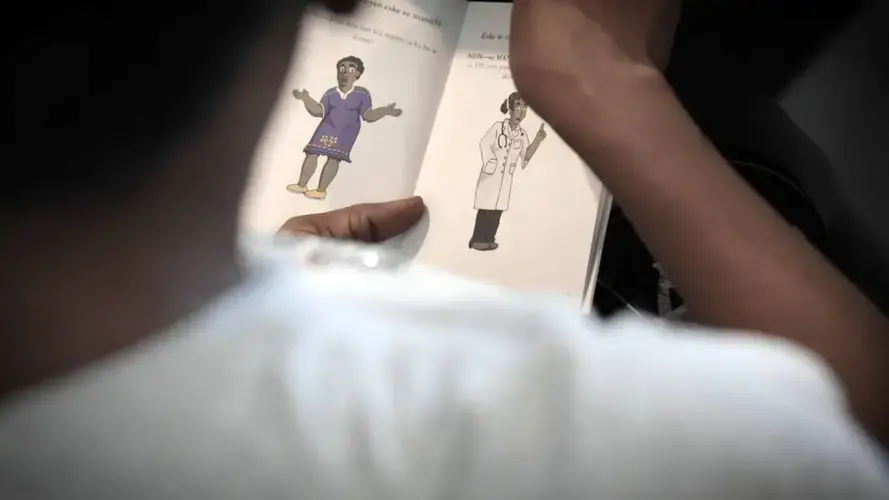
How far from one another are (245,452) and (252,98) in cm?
13

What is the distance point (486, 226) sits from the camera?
554mm

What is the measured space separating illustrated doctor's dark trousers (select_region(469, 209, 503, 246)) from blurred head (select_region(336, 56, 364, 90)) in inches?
5.6

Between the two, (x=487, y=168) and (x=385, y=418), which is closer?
(x=385, y=418)

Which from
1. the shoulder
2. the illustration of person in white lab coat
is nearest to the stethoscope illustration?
the illustration of person in white lab coat

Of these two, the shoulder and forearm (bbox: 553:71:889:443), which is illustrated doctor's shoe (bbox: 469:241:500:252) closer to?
forearm (bbox: 553:71:889:443)

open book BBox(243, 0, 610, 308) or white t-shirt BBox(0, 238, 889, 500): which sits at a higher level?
open book BBox(243, 0, 610, 308)

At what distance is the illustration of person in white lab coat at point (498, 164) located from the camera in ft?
1.82

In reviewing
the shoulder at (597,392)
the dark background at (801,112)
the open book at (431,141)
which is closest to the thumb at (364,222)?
the open book at (431,141)

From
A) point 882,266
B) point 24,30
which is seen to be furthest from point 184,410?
point 882,266

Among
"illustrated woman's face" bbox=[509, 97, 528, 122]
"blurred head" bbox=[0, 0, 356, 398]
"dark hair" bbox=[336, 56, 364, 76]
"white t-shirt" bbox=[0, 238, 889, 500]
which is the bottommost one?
"white t-shirt" bbox=[0, 238, 889, 500]

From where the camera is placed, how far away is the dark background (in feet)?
1.76

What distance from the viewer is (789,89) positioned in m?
0.58

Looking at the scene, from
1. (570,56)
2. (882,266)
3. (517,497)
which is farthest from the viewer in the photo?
(882,266)

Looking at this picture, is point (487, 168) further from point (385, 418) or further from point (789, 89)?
point (385, 418)
